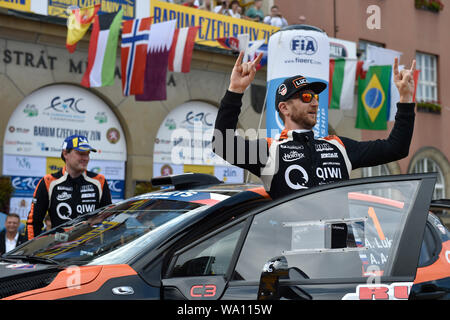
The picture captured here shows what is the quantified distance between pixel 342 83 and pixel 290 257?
1282 cm

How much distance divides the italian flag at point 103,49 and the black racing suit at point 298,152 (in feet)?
29.4

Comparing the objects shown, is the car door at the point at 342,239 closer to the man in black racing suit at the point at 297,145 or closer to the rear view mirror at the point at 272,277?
the rear view mirror at the point at 272,277

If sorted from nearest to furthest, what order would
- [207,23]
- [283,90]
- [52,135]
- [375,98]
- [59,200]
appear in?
[283,90] → [59,200] → [52,135] → [375,98] → [207,23]

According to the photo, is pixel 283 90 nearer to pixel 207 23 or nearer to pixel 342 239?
pixel 342 239

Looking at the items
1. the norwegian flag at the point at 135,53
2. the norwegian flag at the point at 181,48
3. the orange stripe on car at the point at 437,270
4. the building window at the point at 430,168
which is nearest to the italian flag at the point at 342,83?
the norwegian flag at the point at 181,48

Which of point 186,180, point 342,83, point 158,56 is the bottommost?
point 186,180

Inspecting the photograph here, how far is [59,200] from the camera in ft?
17.6

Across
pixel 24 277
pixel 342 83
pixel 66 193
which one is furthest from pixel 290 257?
pixel 342 83

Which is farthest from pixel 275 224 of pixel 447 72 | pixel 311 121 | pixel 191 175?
pixel 447 72

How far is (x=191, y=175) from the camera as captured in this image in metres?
3.97

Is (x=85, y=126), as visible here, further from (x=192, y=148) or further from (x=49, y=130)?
(x=192, y=148)

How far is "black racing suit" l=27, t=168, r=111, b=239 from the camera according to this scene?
17.6 feet

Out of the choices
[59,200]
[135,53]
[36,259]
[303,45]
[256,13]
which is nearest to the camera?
[36,259]
